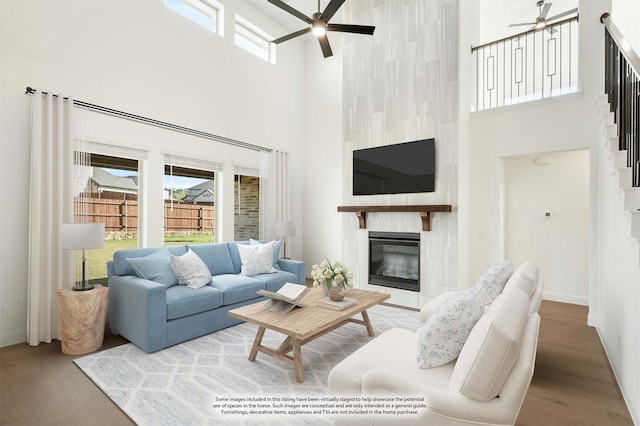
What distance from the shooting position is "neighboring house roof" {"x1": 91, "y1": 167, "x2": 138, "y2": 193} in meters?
3.71

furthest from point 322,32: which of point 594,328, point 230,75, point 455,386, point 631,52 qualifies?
point 594,328

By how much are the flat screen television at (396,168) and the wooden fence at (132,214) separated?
2437 mm

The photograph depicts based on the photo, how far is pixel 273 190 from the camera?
5652 millimetres

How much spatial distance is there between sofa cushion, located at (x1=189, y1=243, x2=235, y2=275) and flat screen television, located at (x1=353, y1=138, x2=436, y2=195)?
225 cm

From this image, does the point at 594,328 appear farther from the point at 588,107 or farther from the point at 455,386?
the point at 455,386

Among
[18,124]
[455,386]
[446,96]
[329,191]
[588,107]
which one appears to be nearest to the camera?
[455,386]

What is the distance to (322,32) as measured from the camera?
11.2 ft

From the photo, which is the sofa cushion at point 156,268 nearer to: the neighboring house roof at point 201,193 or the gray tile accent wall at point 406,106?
the neighboring house roof at point 201,193

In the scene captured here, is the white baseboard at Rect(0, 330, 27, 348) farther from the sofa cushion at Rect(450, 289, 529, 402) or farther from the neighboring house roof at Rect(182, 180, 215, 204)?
the sofa cushion at Rect(450, 289, 529, 402)

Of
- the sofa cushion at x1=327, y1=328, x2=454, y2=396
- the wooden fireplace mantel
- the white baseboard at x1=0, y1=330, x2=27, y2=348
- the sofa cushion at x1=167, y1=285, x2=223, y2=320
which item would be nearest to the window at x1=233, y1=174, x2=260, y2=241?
the wooden fireplace mantel

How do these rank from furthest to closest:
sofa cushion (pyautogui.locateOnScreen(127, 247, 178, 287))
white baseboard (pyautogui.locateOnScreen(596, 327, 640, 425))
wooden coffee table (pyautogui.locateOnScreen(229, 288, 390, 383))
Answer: sofa cushion (pyautogui.locateOnScreen(127, 247, 178, 287))
wooden coffee table (pyautogui.locateOnScreen(229, 288, 390, 383))
white baseboard (pyautogui.locateOnScreen(596, 327, 640, 425))

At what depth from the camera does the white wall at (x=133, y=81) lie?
3.09 metres

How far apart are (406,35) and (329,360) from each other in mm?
4525

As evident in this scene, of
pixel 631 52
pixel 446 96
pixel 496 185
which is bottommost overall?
pixel 496 185
